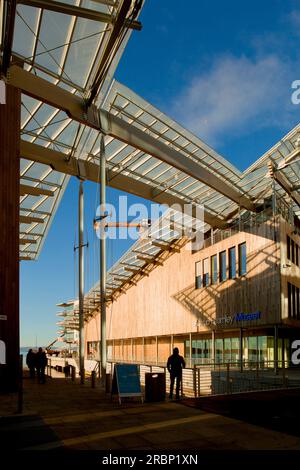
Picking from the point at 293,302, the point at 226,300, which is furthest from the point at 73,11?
the point at 226,300

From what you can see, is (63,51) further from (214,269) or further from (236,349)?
(236,349)

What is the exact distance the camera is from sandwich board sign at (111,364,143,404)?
11766mm

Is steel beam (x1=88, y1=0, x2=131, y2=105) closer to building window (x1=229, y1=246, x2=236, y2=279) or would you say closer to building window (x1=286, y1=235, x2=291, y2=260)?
building window (x1=286, y1=235, x2=291, y2=260)

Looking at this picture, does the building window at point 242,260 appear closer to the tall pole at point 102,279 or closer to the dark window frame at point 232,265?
the dark window frame at point 232,265

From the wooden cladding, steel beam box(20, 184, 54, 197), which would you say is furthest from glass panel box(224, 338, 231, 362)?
steel beam box(20, 184, 54, 197)

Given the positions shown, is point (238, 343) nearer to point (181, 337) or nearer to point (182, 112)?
point (181, 337)

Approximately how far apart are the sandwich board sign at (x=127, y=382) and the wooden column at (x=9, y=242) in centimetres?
386

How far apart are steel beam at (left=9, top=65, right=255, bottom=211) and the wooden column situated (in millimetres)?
1270

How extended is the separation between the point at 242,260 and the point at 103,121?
1284cm

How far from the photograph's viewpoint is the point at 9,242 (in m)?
15.3

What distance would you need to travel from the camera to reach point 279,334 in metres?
28.6

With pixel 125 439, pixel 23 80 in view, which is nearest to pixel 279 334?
pixel 23 80

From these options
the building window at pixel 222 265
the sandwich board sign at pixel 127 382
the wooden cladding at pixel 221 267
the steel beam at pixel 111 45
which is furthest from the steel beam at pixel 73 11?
the building window at pixel 222 265
